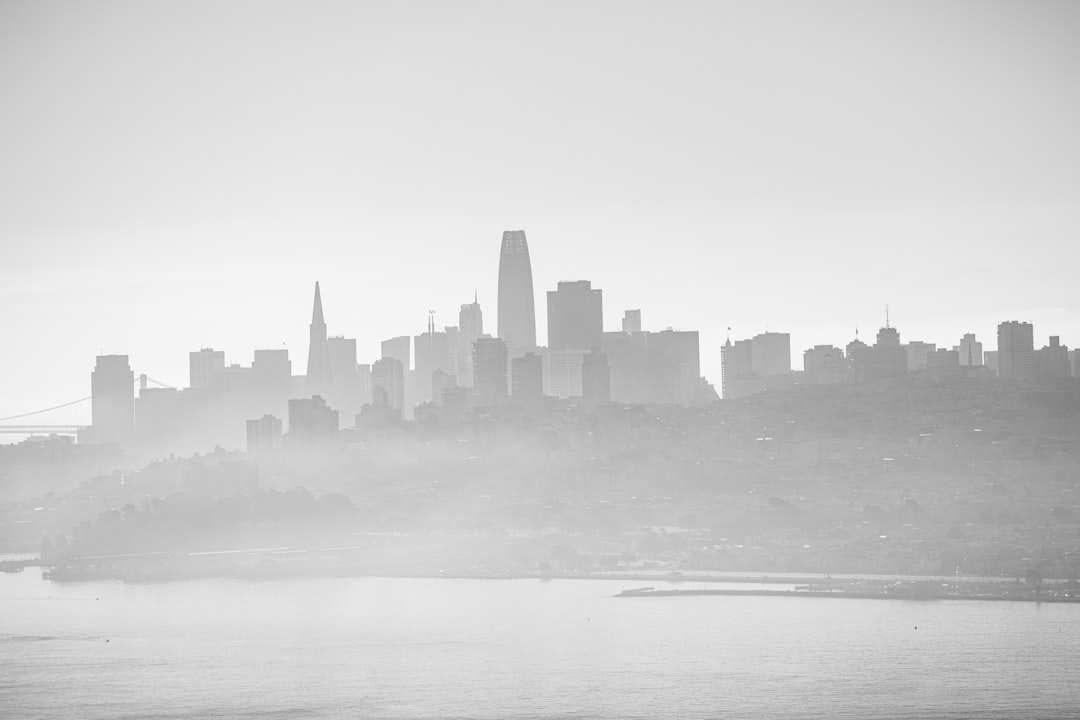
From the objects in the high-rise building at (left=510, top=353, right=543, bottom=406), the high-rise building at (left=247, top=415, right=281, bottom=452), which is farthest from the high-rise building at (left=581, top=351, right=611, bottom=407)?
the high-rise building at (left=247, top=415, right=281, bottom=452)

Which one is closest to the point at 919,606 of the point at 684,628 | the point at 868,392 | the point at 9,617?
the point at 684,628

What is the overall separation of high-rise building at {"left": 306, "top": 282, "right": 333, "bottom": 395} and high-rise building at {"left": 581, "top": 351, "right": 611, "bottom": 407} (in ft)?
126

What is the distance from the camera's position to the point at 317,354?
7515 inches

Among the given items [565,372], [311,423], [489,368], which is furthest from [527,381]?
[565,372]

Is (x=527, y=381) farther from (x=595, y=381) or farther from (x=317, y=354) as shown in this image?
(x=317, y=354)

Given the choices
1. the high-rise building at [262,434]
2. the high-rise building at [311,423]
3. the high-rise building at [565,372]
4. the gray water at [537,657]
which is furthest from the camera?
the high-rise building at [565,372]

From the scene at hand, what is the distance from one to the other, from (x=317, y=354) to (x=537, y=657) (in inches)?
5375

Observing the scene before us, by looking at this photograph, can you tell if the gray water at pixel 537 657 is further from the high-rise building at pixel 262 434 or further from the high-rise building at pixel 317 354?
the high-rise building at pixel 317 354

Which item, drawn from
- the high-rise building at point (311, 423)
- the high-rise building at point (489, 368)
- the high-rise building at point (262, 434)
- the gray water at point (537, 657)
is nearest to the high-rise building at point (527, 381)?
the high-rise building at point (489, 368)

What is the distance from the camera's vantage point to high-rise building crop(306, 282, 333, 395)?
190 metres

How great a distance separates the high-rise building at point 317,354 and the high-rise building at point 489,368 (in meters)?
30.7

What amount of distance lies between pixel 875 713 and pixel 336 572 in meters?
44.5

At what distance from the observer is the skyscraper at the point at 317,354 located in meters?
190

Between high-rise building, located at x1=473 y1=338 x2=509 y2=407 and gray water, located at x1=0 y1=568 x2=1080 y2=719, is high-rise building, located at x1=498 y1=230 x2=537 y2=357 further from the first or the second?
gray water, located at x1=0 y1=568 x2=1080 y2=719
